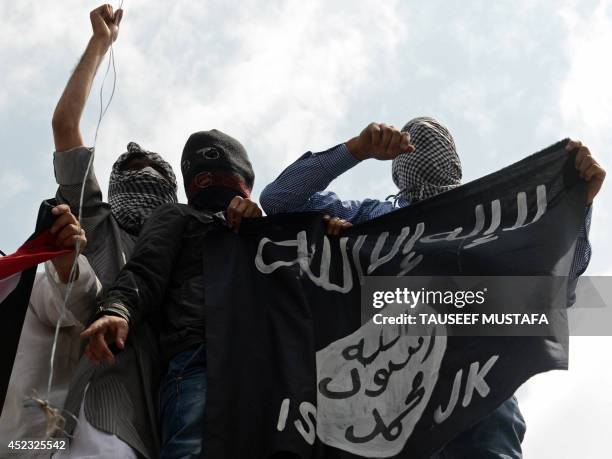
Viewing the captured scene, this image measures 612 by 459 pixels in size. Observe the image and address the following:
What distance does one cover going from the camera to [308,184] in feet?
15.1

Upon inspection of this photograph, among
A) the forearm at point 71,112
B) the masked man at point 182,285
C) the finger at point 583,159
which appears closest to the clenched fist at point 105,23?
the forearm at point 71,112

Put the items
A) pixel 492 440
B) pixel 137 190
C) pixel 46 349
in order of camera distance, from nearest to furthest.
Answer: pixel 492 440 < pixel 46 349 < pixel 137 190

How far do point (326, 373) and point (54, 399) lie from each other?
1068 millimetres

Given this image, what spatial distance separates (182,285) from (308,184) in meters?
0.73

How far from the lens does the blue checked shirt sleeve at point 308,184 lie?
454 cm

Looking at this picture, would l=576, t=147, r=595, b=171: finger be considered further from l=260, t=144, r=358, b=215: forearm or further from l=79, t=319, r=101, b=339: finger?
l=79, t=319, r=101, b=339: finger

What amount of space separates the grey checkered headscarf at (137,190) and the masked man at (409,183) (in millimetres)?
644

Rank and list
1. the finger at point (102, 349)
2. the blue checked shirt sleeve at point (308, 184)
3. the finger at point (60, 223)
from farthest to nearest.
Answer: the blue checked shirt sleeve at point (308, 184) → the finger at point (60, 223) → the finger at point (102, 349)

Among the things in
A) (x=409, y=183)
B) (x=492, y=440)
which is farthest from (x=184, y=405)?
(x=409, y=183)

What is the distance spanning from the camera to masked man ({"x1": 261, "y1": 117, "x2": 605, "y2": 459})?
162 inches

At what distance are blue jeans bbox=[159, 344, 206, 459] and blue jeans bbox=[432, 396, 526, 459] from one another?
3.12 feet

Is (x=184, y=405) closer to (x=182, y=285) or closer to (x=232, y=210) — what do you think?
(x=182, y=285)

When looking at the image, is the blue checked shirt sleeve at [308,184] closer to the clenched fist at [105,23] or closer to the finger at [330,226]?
the finger at [330,226]

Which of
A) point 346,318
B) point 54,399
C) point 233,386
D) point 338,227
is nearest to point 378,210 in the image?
point 338,227
